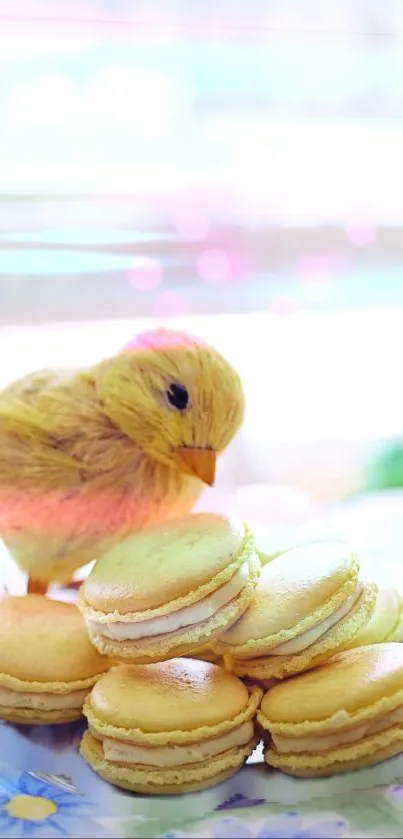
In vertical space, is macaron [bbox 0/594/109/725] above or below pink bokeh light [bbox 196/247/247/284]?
below

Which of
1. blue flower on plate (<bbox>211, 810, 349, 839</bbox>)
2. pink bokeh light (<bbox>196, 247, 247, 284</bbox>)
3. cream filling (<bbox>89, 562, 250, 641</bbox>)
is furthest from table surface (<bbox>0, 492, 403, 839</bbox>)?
pink bokeh light (<bbox>196, 247, 247, 284</bbox>)

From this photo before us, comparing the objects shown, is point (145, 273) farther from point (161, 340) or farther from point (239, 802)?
point (239, 802)

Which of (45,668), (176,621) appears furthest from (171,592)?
(45,668)

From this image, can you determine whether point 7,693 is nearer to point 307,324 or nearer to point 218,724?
point 218,724

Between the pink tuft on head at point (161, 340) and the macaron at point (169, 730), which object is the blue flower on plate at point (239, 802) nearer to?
the macaron at point (169, 730)

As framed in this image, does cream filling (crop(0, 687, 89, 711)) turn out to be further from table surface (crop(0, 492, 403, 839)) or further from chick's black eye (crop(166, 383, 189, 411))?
chick's black eye (crop(166, 383, 189, 411))
